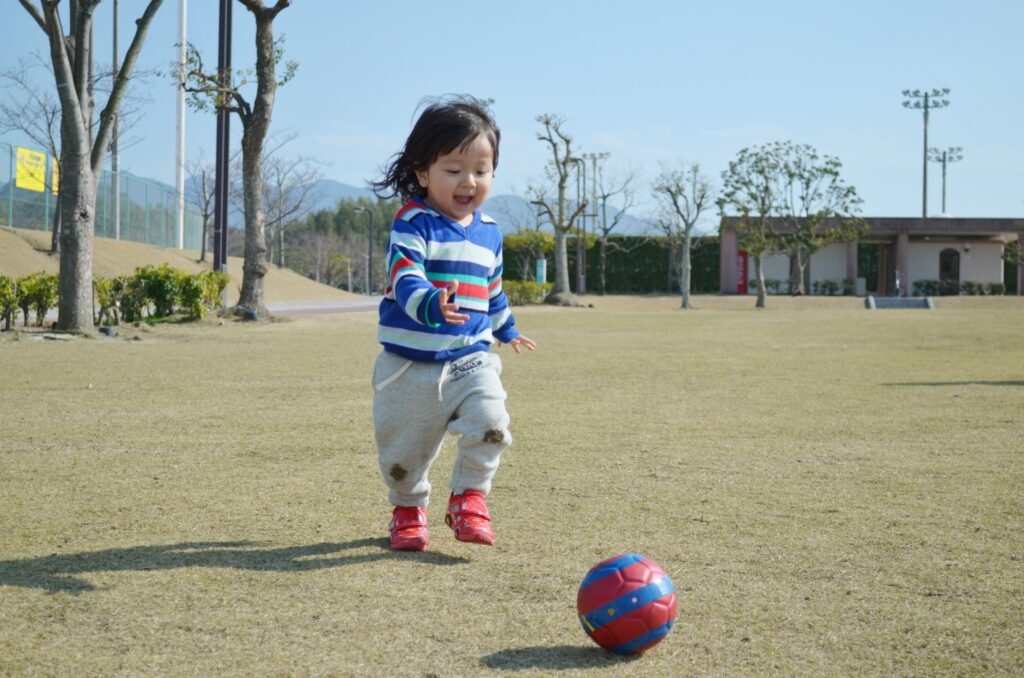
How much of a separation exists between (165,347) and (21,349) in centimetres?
203

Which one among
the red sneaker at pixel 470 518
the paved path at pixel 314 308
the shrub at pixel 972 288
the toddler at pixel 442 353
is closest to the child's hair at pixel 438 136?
the toddler at pixel 442 353

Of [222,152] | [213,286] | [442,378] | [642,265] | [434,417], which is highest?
[222,152]

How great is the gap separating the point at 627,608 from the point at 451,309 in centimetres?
121

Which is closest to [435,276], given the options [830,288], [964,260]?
[830,288]

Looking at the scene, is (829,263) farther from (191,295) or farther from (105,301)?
(105,301)

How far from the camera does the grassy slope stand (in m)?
30.2

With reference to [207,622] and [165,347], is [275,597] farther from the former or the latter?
[165,347]

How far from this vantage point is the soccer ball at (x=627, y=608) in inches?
106

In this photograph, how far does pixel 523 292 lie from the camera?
41.6 m

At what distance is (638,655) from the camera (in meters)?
2.74

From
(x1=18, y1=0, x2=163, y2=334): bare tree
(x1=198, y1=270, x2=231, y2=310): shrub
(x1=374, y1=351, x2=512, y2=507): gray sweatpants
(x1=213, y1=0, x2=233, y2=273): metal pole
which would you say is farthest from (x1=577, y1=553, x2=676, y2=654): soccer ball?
(x1=213, y1=0, x2=233, y2=273): metal pole

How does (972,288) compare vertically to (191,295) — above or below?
above

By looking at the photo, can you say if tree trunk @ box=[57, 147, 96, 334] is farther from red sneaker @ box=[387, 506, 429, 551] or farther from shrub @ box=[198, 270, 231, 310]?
red sneaker @ box=[387, 506, 429, 551]

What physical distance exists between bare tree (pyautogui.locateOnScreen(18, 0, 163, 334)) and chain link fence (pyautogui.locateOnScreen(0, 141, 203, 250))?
1653 cm
